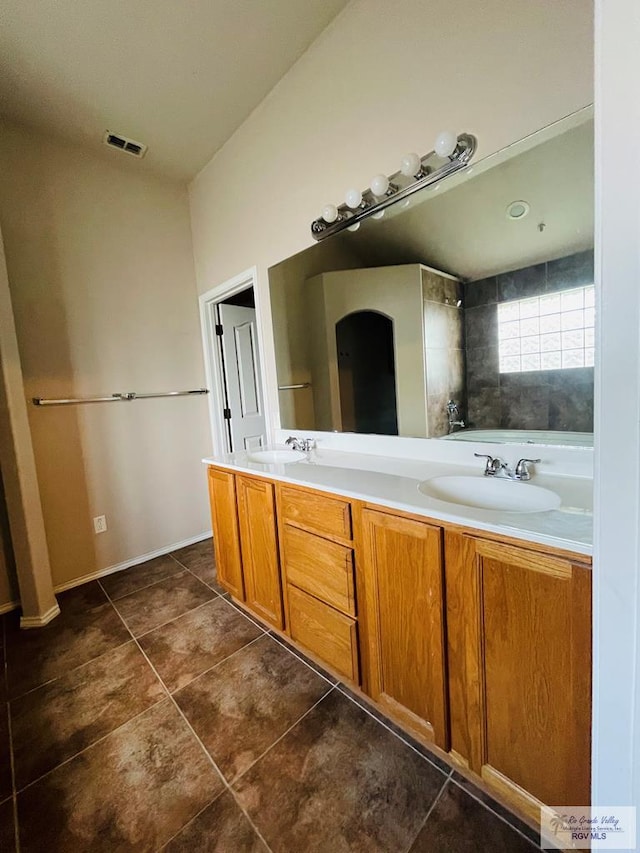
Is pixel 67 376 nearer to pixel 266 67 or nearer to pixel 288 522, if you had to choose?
pixel 288 522

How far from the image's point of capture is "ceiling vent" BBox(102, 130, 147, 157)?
7.19 feet

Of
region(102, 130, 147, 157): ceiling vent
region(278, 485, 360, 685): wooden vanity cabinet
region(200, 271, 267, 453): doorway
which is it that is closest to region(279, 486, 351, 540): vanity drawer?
region(278, 485, 360, 685): wooden vanity cabinet

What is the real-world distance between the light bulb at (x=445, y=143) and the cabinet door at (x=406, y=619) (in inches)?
51.5

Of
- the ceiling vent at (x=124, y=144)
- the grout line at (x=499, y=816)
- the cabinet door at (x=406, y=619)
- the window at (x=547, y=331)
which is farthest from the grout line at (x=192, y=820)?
the ceiling vent at (x=124, y=144)

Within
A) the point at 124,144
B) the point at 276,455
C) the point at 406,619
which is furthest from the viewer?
the point at 124,144

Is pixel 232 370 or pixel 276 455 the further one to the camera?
pixel 232 370

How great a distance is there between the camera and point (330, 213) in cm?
169

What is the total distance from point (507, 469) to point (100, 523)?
257 centimetres

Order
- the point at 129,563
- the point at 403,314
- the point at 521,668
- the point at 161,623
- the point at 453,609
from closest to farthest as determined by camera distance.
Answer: the point at 521,668 → the point at 453,609 → the point at 403,314 → the point at 161,623 → the point at 129,563

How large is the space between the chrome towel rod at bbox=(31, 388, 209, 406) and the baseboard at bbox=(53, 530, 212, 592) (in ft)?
3.90

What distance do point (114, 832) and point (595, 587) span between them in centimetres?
143

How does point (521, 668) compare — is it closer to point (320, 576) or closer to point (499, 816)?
point (499, 816)

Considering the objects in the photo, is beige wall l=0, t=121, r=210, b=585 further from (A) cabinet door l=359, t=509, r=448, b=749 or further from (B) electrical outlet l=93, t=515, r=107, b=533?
(A) cabinet door l=359, t=509, r=448, b=749

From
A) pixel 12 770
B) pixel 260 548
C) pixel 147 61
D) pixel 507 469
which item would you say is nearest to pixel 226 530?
pixel 260 548
